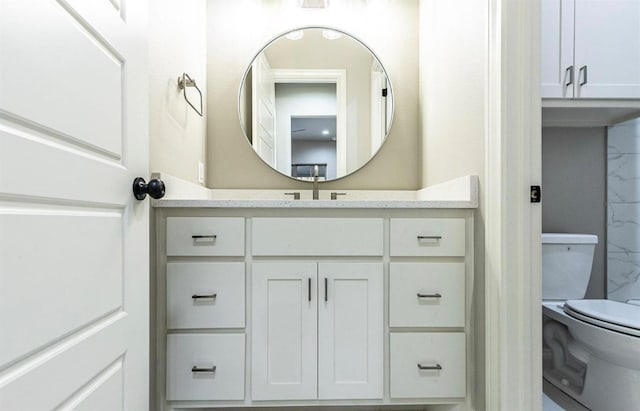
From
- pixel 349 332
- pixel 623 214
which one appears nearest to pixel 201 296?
pixel 349 332

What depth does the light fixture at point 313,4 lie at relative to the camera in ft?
6.18

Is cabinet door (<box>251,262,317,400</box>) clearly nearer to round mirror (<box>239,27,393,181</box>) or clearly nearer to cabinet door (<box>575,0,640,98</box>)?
round mirror (<box>239,27,393,181</box>)

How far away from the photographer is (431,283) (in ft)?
4.01

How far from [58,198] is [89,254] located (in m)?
0.14

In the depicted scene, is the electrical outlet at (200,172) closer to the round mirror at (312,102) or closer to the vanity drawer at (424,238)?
the round mirror at (312,102)

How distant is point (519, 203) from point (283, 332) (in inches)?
34.1

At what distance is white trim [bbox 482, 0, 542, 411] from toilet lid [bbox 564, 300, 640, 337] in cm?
49

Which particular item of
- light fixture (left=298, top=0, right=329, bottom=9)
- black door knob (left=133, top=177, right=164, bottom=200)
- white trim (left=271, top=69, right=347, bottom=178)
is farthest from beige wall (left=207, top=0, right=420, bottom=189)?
black door knob (left=133, top=177, right=164, bottom=200)

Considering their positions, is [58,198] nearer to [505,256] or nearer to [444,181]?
[505,256]

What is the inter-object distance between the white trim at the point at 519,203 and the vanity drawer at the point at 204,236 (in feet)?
2.81

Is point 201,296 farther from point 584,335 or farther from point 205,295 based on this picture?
point 584,335

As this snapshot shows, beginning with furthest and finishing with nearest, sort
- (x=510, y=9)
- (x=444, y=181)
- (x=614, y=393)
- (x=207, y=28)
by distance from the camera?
(x=207, y=28), (x=444, y=181), (x=614, y=393), (x=510, y=9)

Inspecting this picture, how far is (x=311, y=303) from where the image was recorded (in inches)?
47.6

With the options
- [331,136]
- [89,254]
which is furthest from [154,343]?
[331,136]
